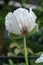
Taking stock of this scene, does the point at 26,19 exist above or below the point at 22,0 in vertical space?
below

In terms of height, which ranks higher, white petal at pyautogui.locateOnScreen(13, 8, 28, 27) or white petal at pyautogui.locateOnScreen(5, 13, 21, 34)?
white petal at pyautogui.locateOnScreen(13, 8, 28, 27)

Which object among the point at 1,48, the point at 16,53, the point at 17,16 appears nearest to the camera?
the point at 17,16

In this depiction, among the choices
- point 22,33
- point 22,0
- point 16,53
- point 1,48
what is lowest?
point 22,33

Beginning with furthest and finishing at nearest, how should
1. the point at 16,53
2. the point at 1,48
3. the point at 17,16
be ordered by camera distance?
the point at 1,48 < the point at 16,53 < the point at 17,16

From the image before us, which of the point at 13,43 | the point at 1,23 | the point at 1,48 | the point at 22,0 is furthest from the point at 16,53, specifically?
the point at 1,23

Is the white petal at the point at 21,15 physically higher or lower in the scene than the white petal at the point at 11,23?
higher

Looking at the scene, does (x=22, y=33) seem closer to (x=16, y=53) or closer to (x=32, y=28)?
(x=32, y=28)
